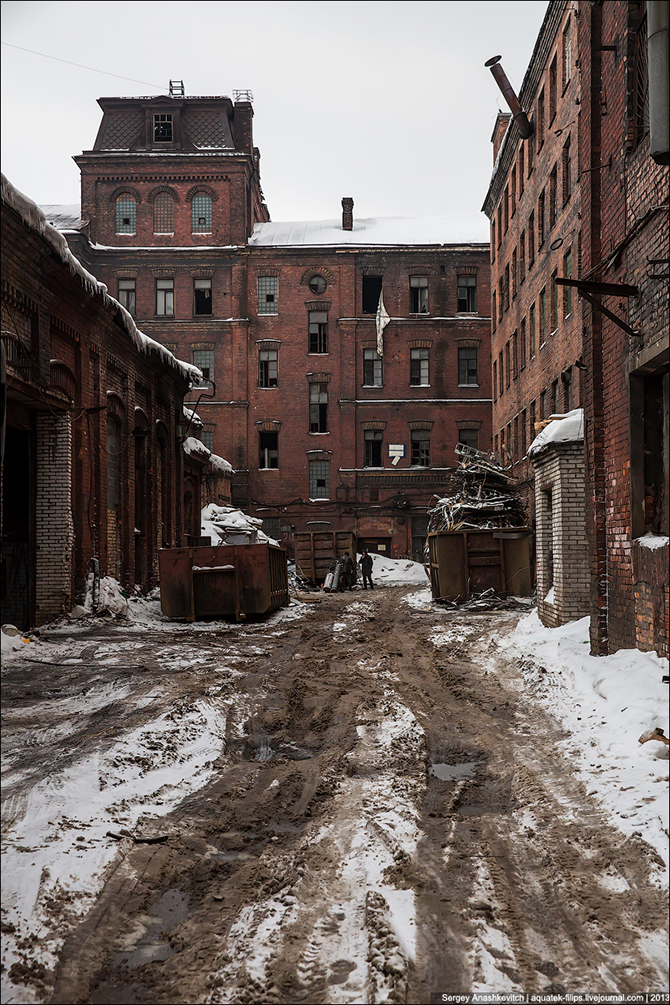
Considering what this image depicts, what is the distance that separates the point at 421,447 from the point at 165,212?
18.9 meters

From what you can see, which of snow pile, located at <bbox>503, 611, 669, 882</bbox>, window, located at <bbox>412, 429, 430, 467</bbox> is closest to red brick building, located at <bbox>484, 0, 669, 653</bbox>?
snow pile, located at <bbox>503, 611, 669, 882</bbox>

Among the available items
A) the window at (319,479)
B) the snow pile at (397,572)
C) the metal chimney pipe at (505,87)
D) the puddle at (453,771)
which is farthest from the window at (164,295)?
the puddle at (453,771)

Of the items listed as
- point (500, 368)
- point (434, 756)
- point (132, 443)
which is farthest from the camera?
point (500, 368)

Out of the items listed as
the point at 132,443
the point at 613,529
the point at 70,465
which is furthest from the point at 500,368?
the point at 613,529

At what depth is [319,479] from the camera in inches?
1636

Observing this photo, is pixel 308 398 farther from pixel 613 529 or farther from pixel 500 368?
pixel 613 529

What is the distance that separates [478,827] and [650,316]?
5539mm

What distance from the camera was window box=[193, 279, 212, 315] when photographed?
4197 centimetres

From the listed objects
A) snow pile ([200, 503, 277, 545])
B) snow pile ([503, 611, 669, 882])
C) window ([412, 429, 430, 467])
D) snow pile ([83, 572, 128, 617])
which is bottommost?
snow pile ([503, 611, 669, 882])

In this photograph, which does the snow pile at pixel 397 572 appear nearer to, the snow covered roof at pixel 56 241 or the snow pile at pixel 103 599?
the snow covered roof at pixel 56 241

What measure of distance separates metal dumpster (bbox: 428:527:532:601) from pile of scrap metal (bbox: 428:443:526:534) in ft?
4.10

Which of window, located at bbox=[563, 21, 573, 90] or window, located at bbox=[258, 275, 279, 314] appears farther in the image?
window, located at bbox=[258, 275, 279, 314]

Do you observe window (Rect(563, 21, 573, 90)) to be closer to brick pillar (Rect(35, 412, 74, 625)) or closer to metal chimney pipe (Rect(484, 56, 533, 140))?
metal chimney pipe (Rect(484, 56, 533, 140))

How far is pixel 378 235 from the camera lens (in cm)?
4409
